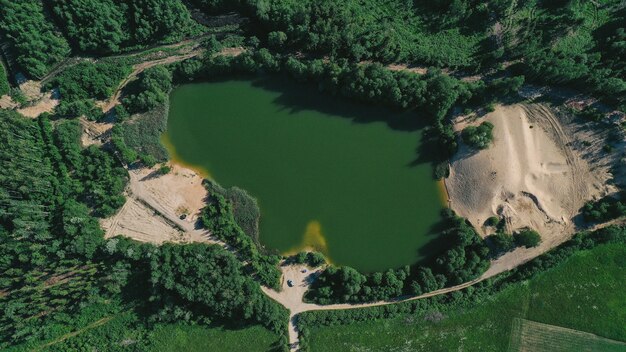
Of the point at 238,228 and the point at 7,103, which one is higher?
the point at 7,103

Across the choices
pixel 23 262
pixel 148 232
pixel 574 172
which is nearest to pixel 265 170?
pixel 148 232

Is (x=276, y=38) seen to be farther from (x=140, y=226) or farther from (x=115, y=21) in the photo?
(x=140, y=226)

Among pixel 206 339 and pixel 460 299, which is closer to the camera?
pixel 460 299

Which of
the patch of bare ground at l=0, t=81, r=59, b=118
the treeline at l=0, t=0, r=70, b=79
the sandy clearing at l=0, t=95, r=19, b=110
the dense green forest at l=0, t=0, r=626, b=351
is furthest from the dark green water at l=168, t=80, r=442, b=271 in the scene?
the sandy clearing at l=0, t=95, r=19, b=110

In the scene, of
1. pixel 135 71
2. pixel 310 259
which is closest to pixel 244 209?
pixel 310 259

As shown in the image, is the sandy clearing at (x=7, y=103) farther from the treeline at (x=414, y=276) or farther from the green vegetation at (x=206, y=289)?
the treeline at (x=414, y=276)

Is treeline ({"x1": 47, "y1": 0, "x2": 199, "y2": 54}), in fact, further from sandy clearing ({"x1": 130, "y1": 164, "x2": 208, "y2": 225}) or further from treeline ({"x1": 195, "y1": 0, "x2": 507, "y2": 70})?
sandy clearing ({"x1": 130, "y1": 164, "x2": 208, "y2": 225})

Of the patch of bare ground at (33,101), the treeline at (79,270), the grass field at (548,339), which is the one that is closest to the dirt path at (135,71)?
the patch of bare ground at (33,101)
